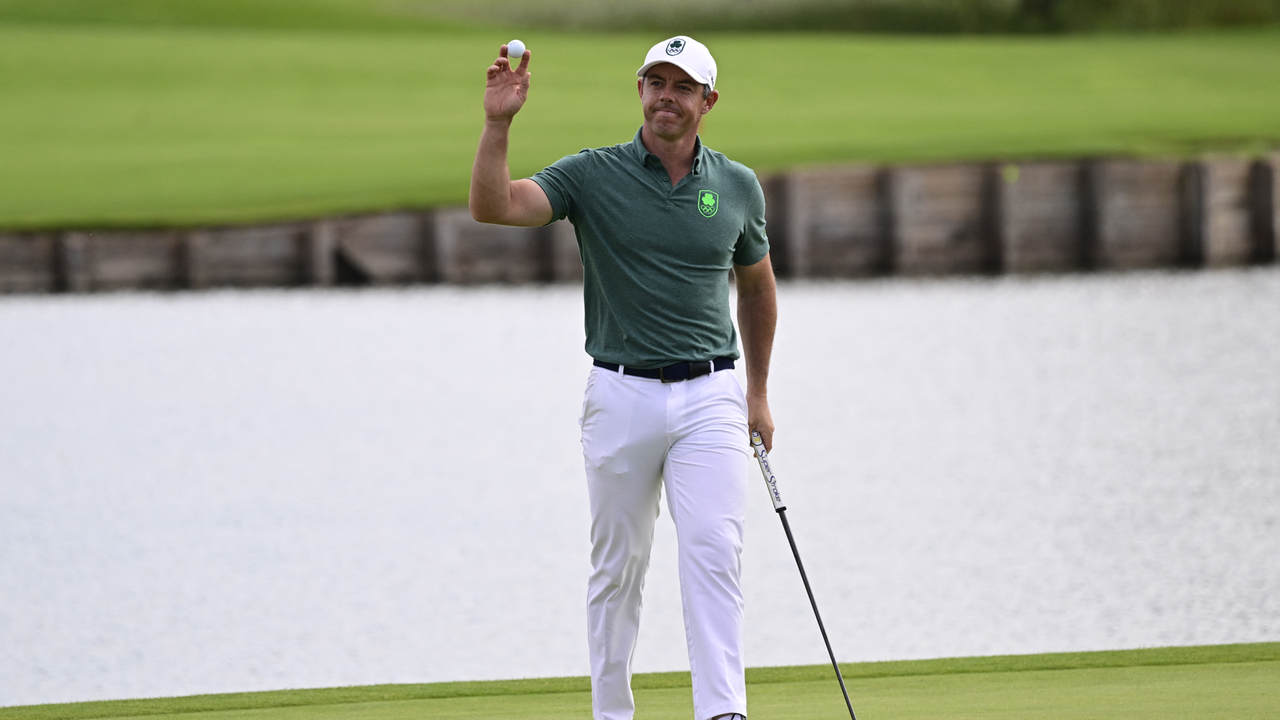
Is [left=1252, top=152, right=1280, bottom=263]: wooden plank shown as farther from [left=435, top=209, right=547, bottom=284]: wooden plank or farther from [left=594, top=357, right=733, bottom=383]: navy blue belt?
[left=594, top=357, right=733, bottom=383]: navy blue belt

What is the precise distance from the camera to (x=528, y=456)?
1459cm

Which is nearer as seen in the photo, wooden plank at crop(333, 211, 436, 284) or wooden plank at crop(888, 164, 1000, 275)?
wooden plank at crop(333, 211, 436, 284)

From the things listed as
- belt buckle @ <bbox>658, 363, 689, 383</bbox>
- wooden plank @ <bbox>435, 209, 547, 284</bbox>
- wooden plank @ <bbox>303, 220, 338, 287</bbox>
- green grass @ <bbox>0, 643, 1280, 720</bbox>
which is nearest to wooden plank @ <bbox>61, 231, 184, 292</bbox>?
wooden plank @ <bbox>303, 220, 338, 287</bbox>

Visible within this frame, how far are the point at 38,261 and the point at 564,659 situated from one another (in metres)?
19.2

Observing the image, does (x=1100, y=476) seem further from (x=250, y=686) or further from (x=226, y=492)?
(x=250, y=686)

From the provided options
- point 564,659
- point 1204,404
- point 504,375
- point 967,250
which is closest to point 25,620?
point 564,659

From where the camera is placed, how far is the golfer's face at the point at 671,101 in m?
4.71

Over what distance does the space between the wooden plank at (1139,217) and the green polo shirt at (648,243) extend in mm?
24364

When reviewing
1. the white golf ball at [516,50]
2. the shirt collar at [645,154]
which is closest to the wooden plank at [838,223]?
the shirt collar at [645,154]

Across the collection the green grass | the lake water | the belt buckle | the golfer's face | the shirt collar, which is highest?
the golfer's face

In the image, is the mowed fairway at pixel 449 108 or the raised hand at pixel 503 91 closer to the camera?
the raised hand at pixel 503 91

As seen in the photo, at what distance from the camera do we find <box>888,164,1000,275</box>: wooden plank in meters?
27.4

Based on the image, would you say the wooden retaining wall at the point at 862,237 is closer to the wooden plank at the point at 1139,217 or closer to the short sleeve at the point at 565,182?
the wooden plank at the point at 1139,217

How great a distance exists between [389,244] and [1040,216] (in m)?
10.5
